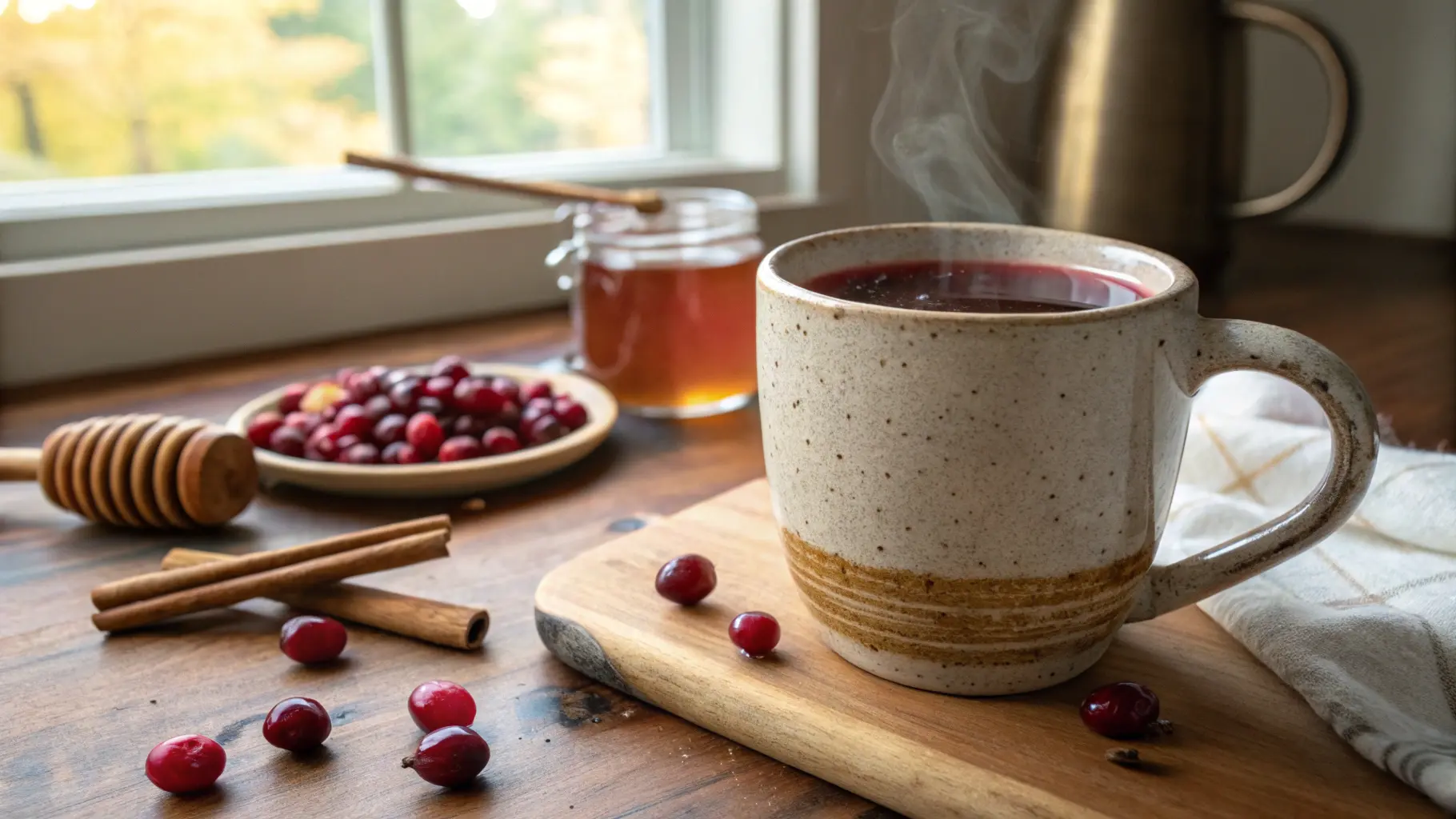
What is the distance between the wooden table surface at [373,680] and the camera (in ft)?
1.69

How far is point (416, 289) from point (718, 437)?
577 millimetres

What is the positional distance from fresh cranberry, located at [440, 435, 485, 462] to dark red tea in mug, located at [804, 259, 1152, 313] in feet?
1.32

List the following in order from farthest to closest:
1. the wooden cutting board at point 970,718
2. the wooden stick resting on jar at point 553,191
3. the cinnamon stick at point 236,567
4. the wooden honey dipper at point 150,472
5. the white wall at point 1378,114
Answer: the white wall at point 1378,114
the wooden stick resting on jar at point 553,191
the wooden honey dipper at point 150,472
the cinnamon stick at point 236,567
the wooden cutting board at point 970,718

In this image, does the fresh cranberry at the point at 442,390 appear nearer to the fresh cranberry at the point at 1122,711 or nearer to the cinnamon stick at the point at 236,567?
the cinnamon stick at the point at 236,567

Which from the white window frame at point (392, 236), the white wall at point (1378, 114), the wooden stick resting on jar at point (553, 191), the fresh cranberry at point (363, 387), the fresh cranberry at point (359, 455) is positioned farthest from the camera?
the white wall at point (1378, 114)

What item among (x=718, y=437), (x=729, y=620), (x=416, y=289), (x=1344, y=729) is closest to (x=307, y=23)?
(x=416, y=289)

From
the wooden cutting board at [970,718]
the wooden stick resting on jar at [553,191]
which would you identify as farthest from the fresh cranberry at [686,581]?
the wooden stick resting on jar at [553,191]

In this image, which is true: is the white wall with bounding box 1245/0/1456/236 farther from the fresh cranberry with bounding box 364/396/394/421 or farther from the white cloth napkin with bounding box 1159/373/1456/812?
the fresh cranberry with bounding box 364/396/394/421

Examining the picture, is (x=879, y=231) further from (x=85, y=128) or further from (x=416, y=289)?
(x=85, y=128)

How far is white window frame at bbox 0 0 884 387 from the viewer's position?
126 centimetres

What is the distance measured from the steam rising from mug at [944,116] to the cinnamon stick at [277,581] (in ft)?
1.25

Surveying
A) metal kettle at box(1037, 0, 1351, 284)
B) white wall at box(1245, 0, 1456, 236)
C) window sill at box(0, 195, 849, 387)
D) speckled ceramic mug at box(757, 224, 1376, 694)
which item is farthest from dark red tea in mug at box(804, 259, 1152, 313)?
white wall at box(1245, 0, 1456, 236)

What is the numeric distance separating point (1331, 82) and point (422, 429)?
A: 1.06 m

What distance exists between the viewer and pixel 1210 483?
806 millimetres
